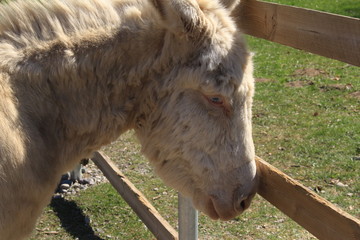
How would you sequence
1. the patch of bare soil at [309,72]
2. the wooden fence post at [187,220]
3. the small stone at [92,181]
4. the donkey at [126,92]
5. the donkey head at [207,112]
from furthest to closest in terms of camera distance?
1. the patch of bare soil at [309,72]
2. the small stone at [92,181]
3. the wooden fence post at [187,220]
4. the donkey head at [207,112]
5. the donkey at [126,92]

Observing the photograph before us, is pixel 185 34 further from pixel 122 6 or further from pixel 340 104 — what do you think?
pixel 340 104

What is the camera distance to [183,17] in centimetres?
319

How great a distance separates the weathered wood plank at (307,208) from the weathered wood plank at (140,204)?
4.40ft

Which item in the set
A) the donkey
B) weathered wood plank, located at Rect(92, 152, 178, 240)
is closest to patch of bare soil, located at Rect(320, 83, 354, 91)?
weathered wood plank, located at Rect(92, 152, 178, 240)

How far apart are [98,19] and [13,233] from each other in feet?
4.22

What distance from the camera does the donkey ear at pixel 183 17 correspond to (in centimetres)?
314

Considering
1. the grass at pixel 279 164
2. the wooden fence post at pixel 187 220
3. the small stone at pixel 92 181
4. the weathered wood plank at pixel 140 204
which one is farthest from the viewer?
the small stone at pixel 92 181

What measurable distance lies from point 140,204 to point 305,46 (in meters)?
2.67

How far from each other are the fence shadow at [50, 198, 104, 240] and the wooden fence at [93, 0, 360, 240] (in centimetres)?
285

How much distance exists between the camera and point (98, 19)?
3.34 m

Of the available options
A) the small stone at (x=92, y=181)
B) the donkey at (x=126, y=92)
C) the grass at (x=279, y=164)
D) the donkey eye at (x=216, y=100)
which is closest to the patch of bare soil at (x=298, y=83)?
the grass at (x=279, y=164)

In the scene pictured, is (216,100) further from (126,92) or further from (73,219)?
(73,219)

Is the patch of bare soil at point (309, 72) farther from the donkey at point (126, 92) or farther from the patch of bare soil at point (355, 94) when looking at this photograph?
the donkey at point (126, 92)

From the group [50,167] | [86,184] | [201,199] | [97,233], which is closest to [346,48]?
[201,199]
